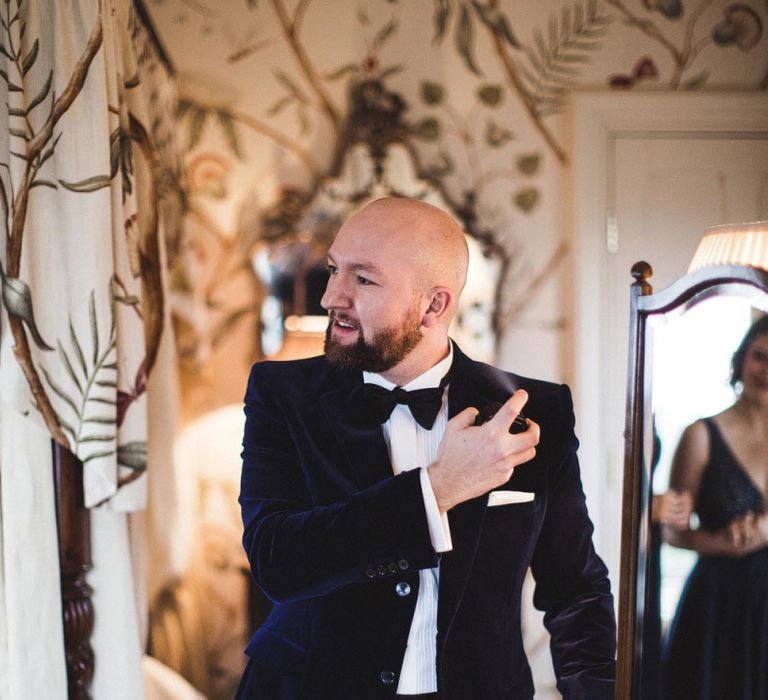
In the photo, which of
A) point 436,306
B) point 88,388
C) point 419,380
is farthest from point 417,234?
point 88,388

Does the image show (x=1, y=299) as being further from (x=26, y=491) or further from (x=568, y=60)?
(x=568, y=60)

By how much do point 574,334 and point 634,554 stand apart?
6.19 ft

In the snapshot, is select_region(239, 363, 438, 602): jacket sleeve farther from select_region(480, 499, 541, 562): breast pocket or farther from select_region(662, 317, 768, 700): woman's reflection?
select_region(662, 317, 768, 700): woman's reflection

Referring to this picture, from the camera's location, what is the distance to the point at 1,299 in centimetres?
174

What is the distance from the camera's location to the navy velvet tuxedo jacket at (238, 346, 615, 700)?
1.23 metres

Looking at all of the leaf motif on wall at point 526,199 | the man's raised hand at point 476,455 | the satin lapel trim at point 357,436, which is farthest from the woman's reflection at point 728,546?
the leaf motif on wall at point 526,199

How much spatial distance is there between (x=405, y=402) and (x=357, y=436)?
9cm

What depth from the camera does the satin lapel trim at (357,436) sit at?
1.35 m

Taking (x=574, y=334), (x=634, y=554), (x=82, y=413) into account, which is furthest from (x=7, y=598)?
(x=574, y=334)

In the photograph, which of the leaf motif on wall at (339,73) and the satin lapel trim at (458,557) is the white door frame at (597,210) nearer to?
the leaf motif on wall at (339,73)

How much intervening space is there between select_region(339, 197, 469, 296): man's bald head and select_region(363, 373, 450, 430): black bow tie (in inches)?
6.7

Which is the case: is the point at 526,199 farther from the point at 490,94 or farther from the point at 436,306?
the point at 436,306

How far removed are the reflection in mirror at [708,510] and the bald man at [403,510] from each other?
0.19 metres

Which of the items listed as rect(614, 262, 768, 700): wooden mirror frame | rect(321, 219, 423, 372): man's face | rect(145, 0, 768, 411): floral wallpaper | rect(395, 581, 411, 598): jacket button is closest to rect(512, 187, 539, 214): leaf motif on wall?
rect(145, 0, 768, 411): floral wallpaper
